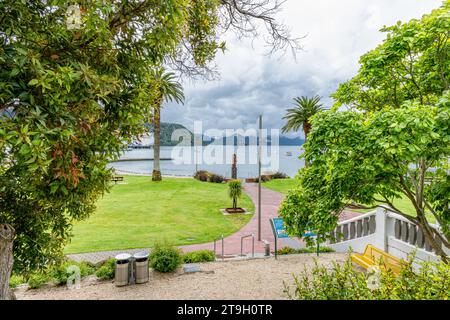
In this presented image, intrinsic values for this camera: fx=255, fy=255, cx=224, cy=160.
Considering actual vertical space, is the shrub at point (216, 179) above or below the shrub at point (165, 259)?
above

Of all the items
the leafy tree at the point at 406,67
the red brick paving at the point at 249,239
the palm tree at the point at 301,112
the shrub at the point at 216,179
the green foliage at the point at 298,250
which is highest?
the palm tree at the point at 301,112

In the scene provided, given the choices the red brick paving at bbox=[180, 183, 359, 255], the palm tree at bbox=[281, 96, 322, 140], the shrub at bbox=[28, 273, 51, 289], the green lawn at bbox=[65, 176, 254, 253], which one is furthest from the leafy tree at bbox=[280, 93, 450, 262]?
the palm tree at bbox=[281, 96, 322, 140]

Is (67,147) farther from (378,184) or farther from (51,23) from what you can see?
(378,184)

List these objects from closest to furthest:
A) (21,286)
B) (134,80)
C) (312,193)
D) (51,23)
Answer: (51,23)
(134,80)
(312,193)
(21,286)

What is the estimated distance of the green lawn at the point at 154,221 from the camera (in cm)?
1219

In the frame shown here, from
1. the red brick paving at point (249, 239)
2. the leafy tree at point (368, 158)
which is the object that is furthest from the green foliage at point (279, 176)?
the leafy tree at point (368, 158)

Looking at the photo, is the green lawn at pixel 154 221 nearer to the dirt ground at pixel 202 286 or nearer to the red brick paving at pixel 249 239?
the red brick paving at pixel 249 239

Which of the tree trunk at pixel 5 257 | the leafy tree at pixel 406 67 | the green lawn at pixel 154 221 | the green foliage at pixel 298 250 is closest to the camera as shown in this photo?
the tree trunk at pixel 5 257

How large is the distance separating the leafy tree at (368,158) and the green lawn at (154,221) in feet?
27.7

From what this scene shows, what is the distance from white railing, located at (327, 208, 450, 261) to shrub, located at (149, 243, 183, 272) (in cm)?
466

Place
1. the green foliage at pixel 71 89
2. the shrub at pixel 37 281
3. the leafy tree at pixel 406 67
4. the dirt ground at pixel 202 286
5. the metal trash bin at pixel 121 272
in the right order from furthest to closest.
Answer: the shrub at pixel 37 281 → the metal trash bin at pixel 121 272 → the dirt ground at pixel 202 286 → the leafy tree at pixel 406 67 → the green foliage at pixel 71 89

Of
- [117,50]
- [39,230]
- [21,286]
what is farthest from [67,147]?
[21,286]

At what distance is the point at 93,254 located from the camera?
10516mm
